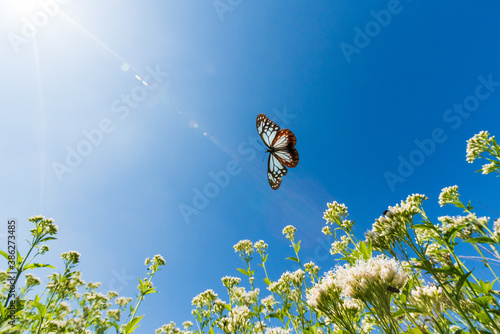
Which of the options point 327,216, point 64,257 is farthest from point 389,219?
point 64,257

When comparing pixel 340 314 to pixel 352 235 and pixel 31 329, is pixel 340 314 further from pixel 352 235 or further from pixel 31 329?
pixel 31 329

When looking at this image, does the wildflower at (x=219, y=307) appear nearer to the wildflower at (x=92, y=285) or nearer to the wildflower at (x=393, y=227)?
the wildflower at (x=393, y=227)

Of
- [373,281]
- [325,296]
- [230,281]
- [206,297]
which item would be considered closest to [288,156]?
[230,281]

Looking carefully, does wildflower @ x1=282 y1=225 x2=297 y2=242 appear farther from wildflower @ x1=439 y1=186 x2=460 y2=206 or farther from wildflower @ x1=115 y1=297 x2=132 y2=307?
wildflower @ x1=115 y1=297 x2=132 y2=307

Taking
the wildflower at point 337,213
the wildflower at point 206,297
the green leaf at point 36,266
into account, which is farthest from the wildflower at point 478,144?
the green leaf at point 36,266

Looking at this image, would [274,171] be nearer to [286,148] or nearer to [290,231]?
[286,148]

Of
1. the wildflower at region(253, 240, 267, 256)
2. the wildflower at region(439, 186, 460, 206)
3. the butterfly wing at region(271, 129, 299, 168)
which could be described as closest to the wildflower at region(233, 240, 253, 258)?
the wildflower at region(253, 240, 267, 256)
